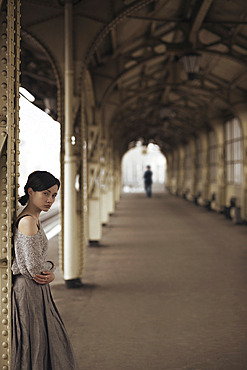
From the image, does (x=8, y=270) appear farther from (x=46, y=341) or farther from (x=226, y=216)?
(x=226, y=216)

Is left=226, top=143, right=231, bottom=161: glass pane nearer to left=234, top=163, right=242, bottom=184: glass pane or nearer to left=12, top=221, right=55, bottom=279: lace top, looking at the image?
left=234, top=163, right=242, bottom=184: glass pane

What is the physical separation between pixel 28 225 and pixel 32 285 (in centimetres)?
35

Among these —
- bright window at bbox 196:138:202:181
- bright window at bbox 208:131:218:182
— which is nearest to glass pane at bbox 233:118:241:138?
bright window at bbox 208:131:218:182

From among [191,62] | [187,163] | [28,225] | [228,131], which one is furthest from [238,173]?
[187,163]

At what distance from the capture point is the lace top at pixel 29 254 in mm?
2443

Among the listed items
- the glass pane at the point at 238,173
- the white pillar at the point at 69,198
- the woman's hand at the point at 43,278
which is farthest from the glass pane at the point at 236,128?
the woman's hand at the point at 43,278

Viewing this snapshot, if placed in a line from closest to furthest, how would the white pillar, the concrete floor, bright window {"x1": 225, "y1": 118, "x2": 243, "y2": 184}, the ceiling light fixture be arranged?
the concrete floor < the white pillar < the ceiling light fixture < bright window {"x1": 225, "y1": 118, "x2": 243, "y2": 184}

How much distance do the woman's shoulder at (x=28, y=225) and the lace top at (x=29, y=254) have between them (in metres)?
0.02

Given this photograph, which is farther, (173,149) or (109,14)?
(173,149)

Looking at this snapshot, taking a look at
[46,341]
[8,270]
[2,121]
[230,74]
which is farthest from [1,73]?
[230,74]

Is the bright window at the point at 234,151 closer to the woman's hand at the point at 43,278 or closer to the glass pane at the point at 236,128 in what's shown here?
the glass pane at the point at 236,128

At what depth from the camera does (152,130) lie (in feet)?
73.7

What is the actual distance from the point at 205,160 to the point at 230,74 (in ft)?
26.6

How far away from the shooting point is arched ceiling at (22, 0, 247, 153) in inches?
227
